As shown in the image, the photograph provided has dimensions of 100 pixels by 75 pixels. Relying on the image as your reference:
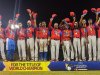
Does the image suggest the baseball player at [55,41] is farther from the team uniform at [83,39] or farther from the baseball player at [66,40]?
the team uniform at [83,39]

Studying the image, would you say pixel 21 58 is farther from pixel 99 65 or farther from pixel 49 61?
pixel 99 65

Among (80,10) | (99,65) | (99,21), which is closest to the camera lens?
(99,65)

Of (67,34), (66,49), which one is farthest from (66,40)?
(66,49)

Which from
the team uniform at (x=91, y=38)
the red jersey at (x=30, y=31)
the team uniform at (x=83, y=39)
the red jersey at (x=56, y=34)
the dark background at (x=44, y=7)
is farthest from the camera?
the dark background at (x=44, y=7)

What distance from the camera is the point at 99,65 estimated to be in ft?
38.9

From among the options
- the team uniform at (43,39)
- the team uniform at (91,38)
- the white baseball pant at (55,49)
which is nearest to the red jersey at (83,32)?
the team uniform at (91,38)

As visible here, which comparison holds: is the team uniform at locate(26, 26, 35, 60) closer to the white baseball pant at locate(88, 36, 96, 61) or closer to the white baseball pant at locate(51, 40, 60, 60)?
the white baseball pant at locate(51, 40, 60, 60)

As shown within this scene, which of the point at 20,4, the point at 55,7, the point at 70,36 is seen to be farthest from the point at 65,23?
the point at 20,4

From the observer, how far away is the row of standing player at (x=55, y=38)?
12633 mm

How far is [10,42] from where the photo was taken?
12922 mm

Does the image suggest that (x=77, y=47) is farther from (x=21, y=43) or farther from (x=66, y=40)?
(x=21, y=43)

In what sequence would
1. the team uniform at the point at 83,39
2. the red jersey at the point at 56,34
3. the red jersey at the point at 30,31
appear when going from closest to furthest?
the team uniform at the point at 83,39
the red jersey at the point at 56,34
the red jersey at the point at 30,31

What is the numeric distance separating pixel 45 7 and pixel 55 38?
2042 mm

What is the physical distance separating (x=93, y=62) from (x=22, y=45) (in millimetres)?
2932
